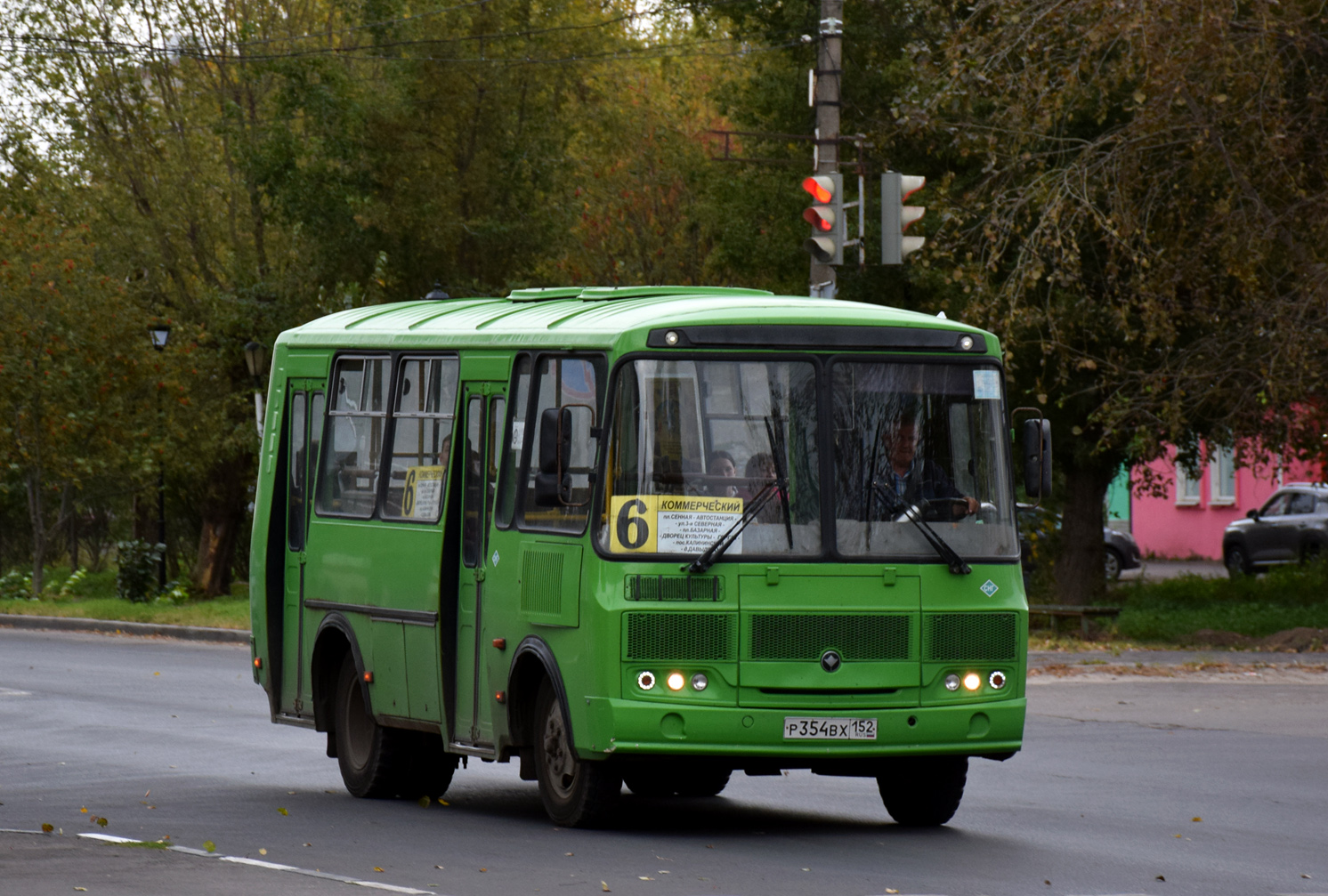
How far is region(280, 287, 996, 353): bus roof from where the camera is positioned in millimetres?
10906

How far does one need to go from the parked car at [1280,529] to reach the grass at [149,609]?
19479 millimetres

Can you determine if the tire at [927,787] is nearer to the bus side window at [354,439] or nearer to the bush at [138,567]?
the bus side window at [354,439]

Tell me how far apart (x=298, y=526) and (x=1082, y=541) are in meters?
18.3

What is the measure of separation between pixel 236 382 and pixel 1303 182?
2161 cm

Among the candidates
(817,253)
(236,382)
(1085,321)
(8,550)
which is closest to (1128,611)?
(1085,321)

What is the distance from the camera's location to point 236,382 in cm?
3919

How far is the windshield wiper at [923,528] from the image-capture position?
1080 centimetres

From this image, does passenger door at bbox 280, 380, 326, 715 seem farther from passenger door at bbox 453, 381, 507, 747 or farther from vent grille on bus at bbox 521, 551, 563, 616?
vent grille on bus at bbox 521, 551, 563, 616

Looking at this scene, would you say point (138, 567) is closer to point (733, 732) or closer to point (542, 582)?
point (542, 582)

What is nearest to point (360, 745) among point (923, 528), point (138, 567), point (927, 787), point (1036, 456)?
point (927, 787)

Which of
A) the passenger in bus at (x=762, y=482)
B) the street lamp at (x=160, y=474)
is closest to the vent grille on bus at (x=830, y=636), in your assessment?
the passenger in bus at (x=762, y=482)

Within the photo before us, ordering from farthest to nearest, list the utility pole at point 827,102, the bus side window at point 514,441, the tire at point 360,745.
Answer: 1. the utility pole at point 827,102
2. the tire at point 360,745
3. the bus side window at point 514,441

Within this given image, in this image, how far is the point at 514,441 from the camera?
461 inches

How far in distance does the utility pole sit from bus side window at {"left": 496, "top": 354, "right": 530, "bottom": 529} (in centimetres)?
816
